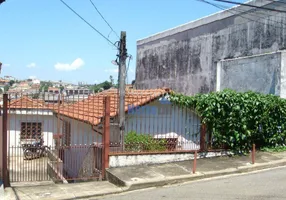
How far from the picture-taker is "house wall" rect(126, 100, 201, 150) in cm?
1094

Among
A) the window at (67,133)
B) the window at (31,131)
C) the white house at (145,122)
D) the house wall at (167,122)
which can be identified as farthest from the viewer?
the window at (67,133)

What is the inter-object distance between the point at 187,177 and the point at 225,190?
1.45 m

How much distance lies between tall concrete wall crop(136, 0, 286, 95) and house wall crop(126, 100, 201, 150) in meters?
6.25

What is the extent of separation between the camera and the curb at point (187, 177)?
8500mm

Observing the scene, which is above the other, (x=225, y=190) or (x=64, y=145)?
(x=64, y=145)

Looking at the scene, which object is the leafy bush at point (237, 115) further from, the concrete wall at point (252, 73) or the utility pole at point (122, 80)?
the concrete wall at point (252, 73)

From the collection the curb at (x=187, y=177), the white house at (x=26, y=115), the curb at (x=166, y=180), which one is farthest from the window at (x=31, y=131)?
the curb at (x=187, y=177)

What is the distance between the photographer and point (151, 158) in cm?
1050

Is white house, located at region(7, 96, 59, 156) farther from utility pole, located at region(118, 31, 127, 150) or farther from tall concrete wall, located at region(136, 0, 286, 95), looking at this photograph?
tall concrete wall, located at region(136, 0, 286, 95)

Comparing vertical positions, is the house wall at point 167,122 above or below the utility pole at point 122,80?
below

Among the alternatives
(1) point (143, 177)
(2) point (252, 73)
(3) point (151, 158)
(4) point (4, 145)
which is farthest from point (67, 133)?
(2) point (252, 73)

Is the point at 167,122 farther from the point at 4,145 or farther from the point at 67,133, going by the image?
the point at 4,145

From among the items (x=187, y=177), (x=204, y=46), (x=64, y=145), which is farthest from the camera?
(x=204, y=46)

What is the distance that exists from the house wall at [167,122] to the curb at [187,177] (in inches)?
68.7
